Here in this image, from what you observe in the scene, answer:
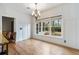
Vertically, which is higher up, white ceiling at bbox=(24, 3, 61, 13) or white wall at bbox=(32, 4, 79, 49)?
white ceiling at bbox=(24, 3, 61, 13)

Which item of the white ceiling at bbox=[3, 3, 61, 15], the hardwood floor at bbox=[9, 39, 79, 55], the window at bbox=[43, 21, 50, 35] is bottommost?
the hardwood floor at bbox=[9, 39, 79, 55]

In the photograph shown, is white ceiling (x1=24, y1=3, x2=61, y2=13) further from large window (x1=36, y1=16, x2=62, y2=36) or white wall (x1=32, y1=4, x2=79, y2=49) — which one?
large window (x1=36, y1=16, x2=62, y2=36)

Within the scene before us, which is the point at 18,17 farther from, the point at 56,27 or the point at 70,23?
the point at 70,23

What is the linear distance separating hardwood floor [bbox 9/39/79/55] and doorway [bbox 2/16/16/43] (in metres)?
0.14

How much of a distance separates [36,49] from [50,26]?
0.58 meters

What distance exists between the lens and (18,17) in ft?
6.97

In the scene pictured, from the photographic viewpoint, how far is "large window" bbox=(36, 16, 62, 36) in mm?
2127

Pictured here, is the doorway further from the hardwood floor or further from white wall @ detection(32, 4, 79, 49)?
white wall @ detection(32, 4, 79, 49)

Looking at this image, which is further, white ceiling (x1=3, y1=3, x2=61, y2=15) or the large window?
the large window

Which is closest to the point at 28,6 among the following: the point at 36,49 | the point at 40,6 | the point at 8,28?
the point at 40,6

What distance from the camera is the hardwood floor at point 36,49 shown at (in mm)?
2037

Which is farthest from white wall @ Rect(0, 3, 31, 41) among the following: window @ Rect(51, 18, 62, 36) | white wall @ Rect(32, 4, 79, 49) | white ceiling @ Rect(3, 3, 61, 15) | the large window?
white wall @ Rect(32, 4, 79, 49)
